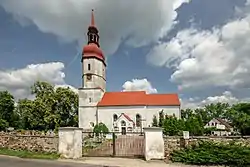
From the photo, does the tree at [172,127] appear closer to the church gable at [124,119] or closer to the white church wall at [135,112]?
the white church wall at [135,112]

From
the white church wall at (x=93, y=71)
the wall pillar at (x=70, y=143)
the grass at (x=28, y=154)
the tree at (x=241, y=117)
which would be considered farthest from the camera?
the white church wall at (x=93, y=71)

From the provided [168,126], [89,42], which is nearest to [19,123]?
[89,42]

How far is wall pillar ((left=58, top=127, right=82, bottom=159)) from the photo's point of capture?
46.0ft

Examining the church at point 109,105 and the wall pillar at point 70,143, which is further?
the church at point 109,105

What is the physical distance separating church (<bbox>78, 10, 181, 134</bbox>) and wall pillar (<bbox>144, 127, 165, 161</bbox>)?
38.0 metres

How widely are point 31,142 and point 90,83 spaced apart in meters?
38.4

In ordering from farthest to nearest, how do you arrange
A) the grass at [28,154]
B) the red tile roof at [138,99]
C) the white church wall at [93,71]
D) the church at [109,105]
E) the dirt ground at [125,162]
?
the white church wall at [93,71], the red tile roof at [138,99], the church at [109,105], the grass at [28,154], the dirt ground at [125,162]

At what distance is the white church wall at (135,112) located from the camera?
52.6 meters

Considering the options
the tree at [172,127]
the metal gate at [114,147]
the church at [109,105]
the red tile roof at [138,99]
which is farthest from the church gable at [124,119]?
the metal gate at [114,147]

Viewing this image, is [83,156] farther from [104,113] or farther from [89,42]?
[89,42]

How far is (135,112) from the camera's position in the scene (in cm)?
5312

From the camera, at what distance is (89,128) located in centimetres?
5212

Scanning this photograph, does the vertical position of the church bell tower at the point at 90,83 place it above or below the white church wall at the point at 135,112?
above

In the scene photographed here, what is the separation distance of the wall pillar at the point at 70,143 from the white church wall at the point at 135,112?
38.7 metres
